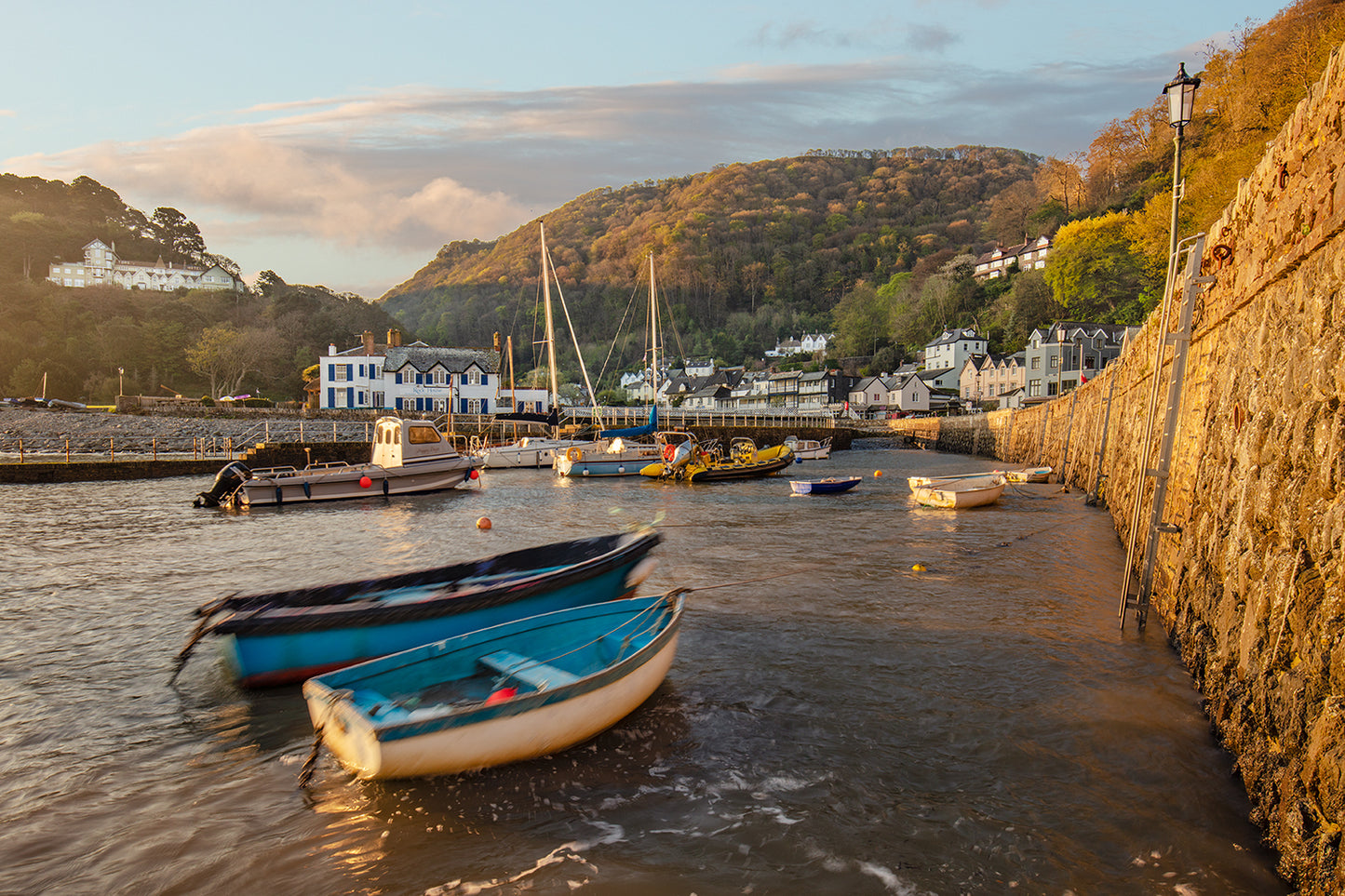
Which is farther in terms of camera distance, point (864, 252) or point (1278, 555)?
point (864, 252)

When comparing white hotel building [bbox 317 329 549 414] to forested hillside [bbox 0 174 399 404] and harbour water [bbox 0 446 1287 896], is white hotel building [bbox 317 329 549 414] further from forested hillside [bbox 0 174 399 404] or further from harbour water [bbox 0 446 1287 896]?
harbour water [bbox 0 446 1287 896]

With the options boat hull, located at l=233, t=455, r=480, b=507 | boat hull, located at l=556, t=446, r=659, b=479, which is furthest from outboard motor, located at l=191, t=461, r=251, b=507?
boat hull, located at l=556, t=446, r=659, b=479

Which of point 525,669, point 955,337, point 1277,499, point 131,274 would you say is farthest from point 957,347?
point 131,274

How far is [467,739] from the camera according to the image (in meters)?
5.27

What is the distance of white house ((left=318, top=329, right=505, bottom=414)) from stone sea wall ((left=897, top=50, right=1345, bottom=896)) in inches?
2569

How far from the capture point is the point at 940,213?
18075 centimetres

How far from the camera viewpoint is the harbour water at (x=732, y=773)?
14.9 ft

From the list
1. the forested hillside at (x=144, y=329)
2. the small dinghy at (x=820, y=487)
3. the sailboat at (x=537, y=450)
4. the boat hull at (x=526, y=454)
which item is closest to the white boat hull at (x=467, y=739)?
the small dinghy at (x=820, y=487)

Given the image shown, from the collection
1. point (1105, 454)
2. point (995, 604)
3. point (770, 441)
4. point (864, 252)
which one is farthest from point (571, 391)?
point (995, 604)

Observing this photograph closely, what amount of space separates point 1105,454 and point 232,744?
22217 mm

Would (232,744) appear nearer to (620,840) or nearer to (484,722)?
(484,722)

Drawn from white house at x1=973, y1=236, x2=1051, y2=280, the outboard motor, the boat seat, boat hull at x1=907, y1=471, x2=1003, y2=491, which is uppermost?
white house at x1=973, y1=236, x2=1051, y2=280

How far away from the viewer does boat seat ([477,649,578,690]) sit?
6.14 meters

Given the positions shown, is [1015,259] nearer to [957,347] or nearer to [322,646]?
[957,347]
